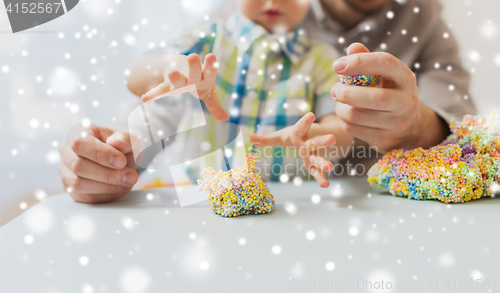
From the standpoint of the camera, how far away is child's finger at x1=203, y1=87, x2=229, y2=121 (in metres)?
0.56

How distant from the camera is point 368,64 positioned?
488 millimetres

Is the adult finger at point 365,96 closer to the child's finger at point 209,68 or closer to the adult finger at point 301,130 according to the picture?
the adult finger at point 301,130

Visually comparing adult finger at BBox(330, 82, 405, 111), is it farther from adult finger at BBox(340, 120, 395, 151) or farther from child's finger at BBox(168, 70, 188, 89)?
child's finger at BBox(168, 70, 188, 89)

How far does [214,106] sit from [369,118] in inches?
10.1

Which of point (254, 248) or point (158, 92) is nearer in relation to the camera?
point (254, 248)

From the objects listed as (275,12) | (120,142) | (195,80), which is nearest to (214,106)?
(195,80)

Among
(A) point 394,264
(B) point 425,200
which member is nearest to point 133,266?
(A) point 394,264

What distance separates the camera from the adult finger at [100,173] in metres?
0.59

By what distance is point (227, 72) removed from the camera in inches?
34.4

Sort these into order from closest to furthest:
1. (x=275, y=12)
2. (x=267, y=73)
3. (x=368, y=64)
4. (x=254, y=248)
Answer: (x=254, y=248)
(x=368, y=64)
(x=275, y=12)
(x=267, y=73)

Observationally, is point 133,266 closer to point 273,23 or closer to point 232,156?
point 232,156

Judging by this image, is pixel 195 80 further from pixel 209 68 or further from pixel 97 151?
pixel 97 151

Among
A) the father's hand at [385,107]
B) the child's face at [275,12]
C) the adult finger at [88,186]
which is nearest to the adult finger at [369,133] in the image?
the father's hand at [385,107]

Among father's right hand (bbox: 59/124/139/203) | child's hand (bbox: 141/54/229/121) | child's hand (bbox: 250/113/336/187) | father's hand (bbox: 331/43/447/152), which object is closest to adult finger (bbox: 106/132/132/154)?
father's right hand (bbox: 59/124/139/203)
